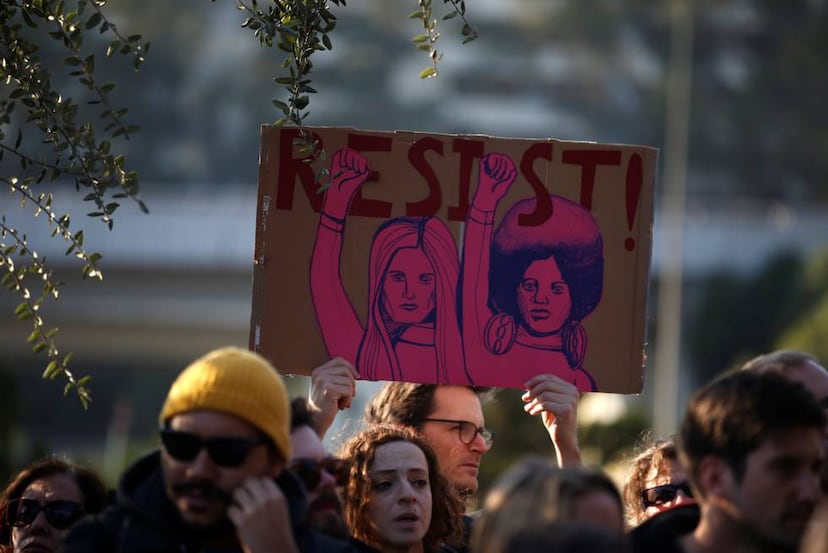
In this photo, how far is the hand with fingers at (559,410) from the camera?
5188mm

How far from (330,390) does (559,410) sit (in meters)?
0.70

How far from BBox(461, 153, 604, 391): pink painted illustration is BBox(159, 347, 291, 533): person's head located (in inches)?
67.8

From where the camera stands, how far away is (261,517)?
3.78 m

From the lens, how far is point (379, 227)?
5539 mm

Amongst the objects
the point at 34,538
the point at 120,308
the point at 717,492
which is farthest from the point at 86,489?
the point at 120,308

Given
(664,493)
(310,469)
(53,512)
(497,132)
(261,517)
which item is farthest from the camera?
(497,132)

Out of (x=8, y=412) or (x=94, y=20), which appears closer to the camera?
(x=94, y=20)

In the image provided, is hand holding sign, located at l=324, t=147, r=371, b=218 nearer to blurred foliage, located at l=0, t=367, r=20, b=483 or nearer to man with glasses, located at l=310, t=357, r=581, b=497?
man with glasses, located at l=310, t=357, r=581, b=497

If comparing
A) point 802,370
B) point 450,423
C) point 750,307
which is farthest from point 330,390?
point 750,307

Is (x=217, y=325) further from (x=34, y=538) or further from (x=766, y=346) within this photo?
(x=34, y=538)

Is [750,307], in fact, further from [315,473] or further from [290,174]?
[315,473]

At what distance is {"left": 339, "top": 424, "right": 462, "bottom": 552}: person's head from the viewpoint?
201 inches

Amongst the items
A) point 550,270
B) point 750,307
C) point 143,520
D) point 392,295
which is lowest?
→ point 143,520

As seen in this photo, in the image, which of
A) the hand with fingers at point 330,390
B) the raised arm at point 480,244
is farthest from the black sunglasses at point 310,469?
the raised arm at point 480,244
